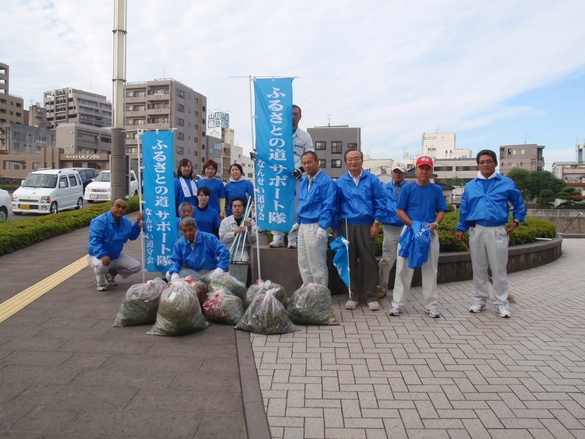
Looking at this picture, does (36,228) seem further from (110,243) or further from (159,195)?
(159,195)

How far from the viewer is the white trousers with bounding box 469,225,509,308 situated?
5406 millimetres

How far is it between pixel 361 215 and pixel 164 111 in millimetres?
59507

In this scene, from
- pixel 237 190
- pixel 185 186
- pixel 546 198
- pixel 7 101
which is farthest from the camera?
pixel 7 101

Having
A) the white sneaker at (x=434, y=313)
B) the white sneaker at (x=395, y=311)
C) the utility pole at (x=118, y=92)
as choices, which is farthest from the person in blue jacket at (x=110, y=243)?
the white sneaker at (x=434, y=313)

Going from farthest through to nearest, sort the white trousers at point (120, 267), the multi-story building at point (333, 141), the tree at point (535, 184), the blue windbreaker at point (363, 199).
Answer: the tree at point (535, 184) → the multi-story building at point (333, 141) → the white trousers at point (120, 267) → the blue windbreaker at point (363, 199)

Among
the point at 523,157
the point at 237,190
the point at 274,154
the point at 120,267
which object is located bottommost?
the point at 120,267

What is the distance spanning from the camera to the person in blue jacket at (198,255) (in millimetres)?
5570

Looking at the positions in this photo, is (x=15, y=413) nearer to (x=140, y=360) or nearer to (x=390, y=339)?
(x=140, y=360)

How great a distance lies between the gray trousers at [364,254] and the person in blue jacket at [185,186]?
284cm

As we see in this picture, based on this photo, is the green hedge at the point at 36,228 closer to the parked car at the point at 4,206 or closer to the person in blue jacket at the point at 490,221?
the parked car at the point at 4,206

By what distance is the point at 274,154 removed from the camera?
19.2 feet

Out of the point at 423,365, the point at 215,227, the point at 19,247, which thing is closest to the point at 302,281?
the point at 215,227

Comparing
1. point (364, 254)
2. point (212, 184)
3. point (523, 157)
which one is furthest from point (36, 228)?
point (523, 157)

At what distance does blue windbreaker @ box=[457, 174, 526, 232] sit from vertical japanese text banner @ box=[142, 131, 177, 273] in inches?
157
